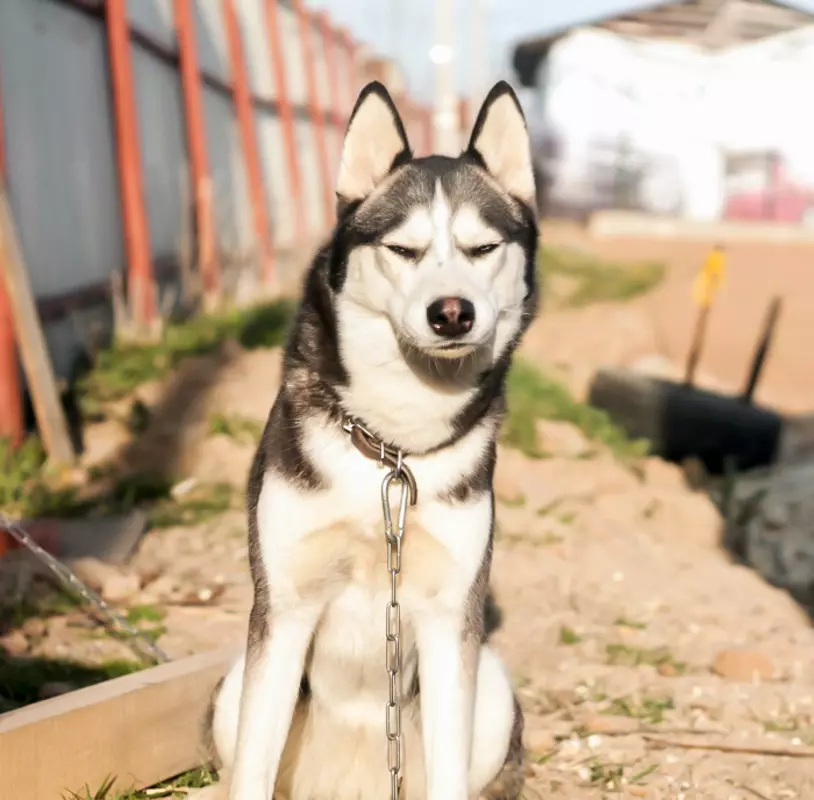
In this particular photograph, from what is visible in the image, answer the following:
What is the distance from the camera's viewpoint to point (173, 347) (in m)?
8.04

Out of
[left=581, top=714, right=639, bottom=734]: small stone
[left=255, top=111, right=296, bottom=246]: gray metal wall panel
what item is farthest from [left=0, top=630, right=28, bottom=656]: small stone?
[left=255, top=111, right=296, bottom=246]: gray metal wall panel

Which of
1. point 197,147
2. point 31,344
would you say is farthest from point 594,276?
point 31,344

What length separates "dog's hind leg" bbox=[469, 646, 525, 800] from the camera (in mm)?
2926

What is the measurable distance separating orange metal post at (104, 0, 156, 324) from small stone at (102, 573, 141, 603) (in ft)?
13.6

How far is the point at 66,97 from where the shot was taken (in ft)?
25.5

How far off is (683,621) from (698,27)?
21.9 meters

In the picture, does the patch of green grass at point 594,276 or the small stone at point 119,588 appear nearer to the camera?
the small stone at point 119,588

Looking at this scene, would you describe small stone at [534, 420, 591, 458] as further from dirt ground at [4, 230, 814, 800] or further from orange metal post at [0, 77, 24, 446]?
orange metal post at [0, 77, 24, 446]

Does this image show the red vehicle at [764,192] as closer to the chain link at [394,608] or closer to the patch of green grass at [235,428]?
the patch of green grass at [235,428]

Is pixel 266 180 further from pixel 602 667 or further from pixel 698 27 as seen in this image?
pixel 698 27

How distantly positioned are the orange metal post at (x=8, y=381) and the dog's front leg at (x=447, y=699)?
3681 millimetres

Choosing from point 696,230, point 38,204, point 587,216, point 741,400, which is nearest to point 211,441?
point 38,204

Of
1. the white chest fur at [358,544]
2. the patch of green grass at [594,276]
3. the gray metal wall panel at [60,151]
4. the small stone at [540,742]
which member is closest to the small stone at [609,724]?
the small stone at [540,742]

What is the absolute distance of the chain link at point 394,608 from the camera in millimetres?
2652
